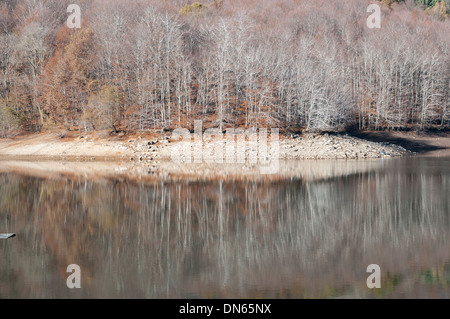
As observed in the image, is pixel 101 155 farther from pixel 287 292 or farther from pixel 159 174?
pixel 287 292

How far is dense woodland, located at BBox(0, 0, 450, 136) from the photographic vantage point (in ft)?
147

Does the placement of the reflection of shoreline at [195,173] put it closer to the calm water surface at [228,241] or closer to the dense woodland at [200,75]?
the calm water surface at [228,241]

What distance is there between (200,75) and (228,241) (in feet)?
126

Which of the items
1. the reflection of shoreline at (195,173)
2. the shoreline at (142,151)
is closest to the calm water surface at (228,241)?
the reflection of shoreline at (195,173)

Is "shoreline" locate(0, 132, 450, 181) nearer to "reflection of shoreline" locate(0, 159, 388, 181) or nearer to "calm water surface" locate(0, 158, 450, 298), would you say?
"reflection of shoreline" locate(0, 159, 388, 181)

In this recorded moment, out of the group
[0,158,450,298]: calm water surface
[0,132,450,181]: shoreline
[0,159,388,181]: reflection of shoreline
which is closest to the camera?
[0,158,450,298]: calm water surface

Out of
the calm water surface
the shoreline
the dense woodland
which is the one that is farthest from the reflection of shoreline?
the dense woodland

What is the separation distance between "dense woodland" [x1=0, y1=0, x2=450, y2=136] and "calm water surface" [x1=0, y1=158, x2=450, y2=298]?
80.7ft

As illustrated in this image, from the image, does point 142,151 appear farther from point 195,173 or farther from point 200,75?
point 200,75

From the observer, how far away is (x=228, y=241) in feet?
38.7

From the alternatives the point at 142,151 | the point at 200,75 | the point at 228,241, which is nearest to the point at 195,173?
the point at 142,151

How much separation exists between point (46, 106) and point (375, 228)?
40.6 m

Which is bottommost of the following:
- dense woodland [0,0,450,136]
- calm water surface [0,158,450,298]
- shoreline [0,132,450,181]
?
shoreline [0,132,450,181]
